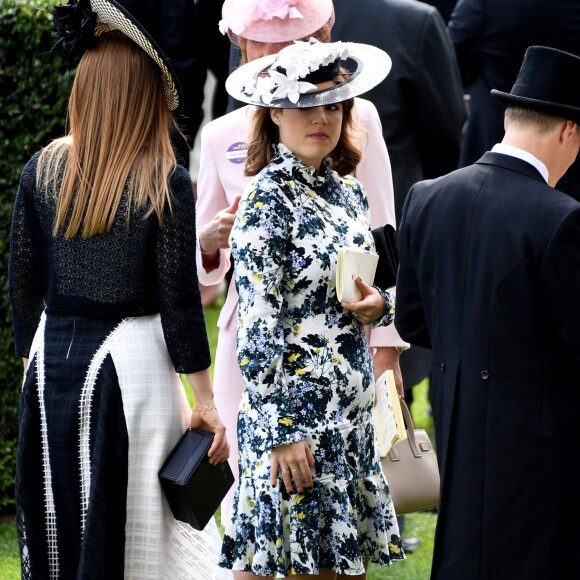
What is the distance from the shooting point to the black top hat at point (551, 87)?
11.4 feet

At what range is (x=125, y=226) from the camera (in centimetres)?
380

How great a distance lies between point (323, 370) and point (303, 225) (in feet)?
1.39

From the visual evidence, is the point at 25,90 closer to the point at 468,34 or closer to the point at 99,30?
the point at 99,30

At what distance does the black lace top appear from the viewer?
12.5ft

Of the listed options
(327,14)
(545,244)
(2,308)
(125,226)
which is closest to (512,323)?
(545,244)

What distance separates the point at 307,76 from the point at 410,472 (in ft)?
4.60

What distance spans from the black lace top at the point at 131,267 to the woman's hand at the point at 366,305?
18.7 inches

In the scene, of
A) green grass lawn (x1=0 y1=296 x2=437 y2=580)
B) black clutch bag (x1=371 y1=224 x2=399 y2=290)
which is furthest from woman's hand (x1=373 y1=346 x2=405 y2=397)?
green grass lawn (x1=0 y1=296 x2=437 y2=580)

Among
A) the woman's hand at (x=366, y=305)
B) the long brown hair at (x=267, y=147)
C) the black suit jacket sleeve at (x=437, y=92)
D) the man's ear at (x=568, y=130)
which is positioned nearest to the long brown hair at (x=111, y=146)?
the long brown hair at (x=267, y=147)

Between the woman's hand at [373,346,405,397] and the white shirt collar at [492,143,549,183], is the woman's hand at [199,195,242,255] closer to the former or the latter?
the woman's hand at [373,346,405,397]

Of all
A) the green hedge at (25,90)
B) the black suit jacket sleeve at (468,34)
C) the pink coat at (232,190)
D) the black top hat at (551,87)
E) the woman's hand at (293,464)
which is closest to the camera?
the black top hat at (551,87)

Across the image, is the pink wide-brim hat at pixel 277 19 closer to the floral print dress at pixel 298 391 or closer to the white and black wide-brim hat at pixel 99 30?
the white and black wide-brim hat at pixel 99 30

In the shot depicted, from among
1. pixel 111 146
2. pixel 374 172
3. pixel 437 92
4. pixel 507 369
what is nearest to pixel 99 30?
pixel 111 146

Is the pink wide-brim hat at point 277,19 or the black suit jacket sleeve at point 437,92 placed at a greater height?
the pink wide-brim hat at point 277,19
